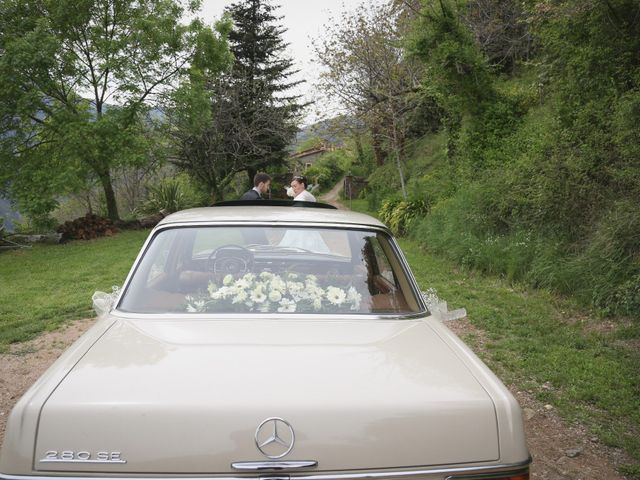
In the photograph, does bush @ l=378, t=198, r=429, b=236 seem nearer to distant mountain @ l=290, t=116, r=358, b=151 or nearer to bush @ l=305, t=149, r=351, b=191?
distant mountain @ l=290, t=116, r=358, b=151

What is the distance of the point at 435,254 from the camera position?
1193cm

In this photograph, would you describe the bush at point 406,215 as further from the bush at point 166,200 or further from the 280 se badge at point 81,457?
the 280 se badge at point 81,457

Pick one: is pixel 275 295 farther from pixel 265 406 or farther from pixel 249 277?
pixel 265 406

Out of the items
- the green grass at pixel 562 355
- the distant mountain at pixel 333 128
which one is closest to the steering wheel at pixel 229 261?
the green grass at pixel 562 355

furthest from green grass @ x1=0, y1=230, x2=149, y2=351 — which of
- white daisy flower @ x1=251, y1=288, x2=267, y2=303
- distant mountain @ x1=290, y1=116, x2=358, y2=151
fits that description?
distant mountain @ x1=290, y1=116, x2=358, y2=151

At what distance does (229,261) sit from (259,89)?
25701mm

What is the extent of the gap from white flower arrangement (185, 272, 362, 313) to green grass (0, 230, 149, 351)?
4.58m

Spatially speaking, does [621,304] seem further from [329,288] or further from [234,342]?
[234,342]

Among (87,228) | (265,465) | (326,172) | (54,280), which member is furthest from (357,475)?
(326,172)

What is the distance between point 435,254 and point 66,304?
24.5 ft

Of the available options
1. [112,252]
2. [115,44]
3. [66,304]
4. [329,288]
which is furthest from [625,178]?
[115,44]

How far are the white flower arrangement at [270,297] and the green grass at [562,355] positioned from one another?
2.24 metres

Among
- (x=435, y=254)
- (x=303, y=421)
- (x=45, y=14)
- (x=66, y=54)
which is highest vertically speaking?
(x=45, y=14)

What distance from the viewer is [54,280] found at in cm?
1079
